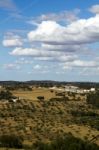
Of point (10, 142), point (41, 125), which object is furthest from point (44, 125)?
point (10, 142)

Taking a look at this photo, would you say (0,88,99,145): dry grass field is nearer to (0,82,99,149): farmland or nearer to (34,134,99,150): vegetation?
(0,82,99,149): farmland

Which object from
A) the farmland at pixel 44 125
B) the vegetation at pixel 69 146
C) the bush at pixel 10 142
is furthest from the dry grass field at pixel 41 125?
the vegetation at pixel 69 146

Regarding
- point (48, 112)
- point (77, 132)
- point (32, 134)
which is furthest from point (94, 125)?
point (48, 112)

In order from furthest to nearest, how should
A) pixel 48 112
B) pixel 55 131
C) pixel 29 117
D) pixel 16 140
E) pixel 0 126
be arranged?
pixel 48 112, pixel 29 117, pixel 0 126, pixel 55 131, pixel 16 140

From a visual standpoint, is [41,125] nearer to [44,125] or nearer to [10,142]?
[44,125]

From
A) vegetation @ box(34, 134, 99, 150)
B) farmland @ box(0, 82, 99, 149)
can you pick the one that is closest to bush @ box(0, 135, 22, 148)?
farmland @ box(0, 82, 99, 149)

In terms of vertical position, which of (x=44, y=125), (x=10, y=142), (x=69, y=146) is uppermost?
(x=69, y=146)

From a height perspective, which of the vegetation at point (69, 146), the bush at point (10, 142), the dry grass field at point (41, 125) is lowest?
the dry grass field at point (41, 125)

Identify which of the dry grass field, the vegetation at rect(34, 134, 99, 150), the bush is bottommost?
the dry grass field

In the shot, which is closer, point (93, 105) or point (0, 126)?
point (0, 126)

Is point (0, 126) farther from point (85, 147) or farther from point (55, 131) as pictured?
point (85, 147)

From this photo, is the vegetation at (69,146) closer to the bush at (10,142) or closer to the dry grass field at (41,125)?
the bush at (10,142)
